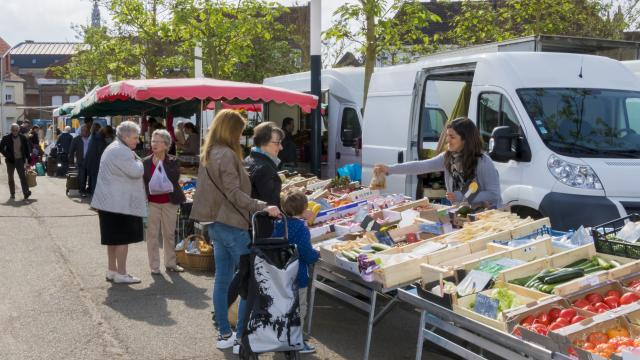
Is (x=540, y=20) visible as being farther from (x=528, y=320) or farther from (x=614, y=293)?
(x=528, y=320)

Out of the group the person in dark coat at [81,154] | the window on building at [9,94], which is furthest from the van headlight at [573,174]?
the window on building at [9,94]

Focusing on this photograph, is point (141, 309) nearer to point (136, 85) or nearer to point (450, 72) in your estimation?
point (450, 72)

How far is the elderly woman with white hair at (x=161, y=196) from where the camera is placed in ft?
26.5

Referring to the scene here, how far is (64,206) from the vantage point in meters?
15.3

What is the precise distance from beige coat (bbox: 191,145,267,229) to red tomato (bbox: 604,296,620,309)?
91.1 inches

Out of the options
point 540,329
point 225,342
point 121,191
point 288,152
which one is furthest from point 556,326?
point 288,152

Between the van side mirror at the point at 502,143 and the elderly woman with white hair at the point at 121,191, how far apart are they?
3.58m

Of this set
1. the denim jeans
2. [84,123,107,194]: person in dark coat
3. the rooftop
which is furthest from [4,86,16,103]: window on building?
the denim jeans

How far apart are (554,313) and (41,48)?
109592mm

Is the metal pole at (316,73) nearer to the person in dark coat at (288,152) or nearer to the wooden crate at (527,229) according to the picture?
the person in dark coat at (288,152)

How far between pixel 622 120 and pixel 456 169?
2416 mm

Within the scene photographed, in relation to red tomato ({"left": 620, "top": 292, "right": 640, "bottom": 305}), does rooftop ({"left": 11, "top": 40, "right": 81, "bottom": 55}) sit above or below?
above

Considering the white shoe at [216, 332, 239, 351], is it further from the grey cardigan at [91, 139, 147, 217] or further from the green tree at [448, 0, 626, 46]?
the green tree at [448, 0, 626, 46]

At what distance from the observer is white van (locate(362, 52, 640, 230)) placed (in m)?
6.71
